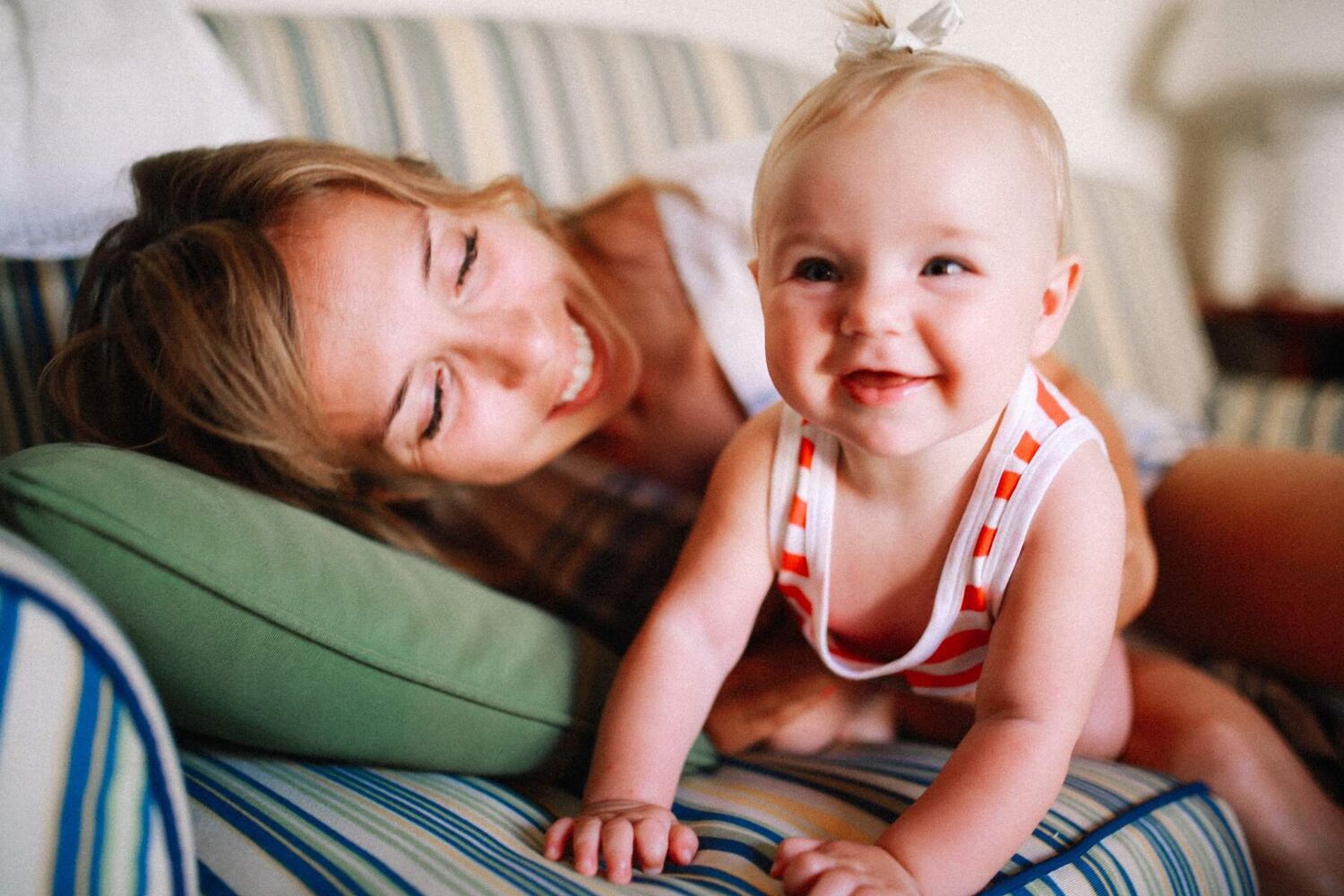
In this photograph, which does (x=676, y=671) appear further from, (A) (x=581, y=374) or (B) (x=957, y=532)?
(A) (x=581, y=374)

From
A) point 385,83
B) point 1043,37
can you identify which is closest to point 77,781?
point 385,83

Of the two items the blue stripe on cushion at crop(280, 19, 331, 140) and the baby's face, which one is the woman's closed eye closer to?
the baby's face

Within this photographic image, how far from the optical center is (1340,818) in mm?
722

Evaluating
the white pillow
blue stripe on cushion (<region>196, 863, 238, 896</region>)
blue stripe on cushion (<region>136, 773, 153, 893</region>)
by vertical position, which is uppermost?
the white pillow

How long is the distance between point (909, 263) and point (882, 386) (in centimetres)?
7

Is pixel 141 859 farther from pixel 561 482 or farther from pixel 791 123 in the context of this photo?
pixel 561 482

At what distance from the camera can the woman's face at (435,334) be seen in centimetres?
70

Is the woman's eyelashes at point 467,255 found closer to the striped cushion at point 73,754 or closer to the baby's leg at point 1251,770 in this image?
the striped cushion at point 73,754

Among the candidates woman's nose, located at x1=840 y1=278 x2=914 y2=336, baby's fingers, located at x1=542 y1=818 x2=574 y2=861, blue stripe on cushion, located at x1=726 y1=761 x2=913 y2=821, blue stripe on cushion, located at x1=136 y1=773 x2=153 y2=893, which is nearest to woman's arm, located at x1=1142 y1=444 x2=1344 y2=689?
blue stripe on cushion, located at x1=726 y1=761 x2=913 y2=821

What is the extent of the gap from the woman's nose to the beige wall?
72 cm

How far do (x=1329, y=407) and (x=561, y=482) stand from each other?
1.19m

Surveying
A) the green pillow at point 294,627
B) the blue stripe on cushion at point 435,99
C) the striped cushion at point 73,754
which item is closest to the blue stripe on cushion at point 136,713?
the striped cushion at point 73,754

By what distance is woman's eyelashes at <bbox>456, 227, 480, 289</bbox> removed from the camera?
763 millimetres

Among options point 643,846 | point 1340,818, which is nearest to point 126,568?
point 643,846
